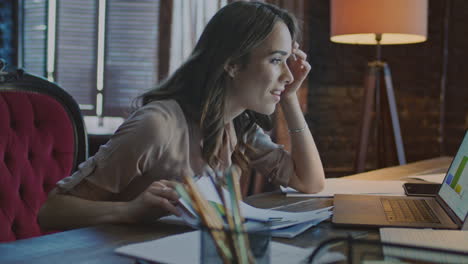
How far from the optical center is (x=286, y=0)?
128 inches

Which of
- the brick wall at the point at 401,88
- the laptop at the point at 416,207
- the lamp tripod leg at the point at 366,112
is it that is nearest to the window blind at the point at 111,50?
the brick wall at the point at 401,88

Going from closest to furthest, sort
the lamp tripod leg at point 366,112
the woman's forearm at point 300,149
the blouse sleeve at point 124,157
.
Result: the blouse sleeve at point 124,157, the woman's forearm at point 300,149, the lamp tripod leg at point 366,112

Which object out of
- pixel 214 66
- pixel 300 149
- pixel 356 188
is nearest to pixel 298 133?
pixel 300 149

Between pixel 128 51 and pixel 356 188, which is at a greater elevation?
pixel 128 51

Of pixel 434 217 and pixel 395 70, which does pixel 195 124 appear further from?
pixel 395 70

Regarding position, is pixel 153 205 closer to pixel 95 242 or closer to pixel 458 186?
pixel 95 242

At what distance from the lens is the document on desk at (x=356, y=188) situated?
1.49 metres

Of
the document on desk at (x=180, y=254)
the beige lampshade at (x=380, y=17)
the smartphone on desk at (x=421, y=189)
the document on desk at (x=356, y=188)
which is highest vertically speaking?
the beige lampshade at (x=380, y=17)

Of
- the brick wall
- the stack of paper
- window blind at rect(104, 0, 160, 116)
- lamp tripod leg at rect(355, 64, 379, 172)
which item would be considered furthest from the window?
the stack of paper

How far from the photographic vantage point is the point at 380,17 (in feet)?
9.18

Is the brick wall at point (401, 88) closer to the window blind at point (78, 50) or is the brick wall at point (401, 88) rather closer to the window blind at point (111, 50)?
the window blind at point (111, 50)

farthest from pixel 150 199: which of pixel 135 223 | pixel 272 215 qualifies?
pixel 272 215

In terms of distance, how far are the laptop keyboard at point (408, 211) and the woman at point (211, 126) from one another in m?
0.29

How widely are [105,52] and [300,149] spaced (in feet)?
6.23
